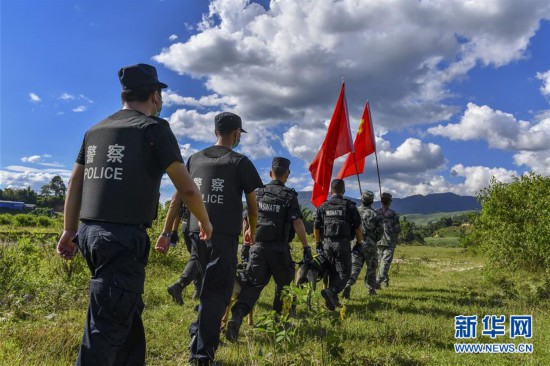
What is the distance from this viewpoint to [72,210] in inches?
121

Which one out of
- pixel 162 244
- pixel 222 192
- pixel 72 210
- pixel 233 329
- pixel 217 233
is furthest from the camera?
pixel 233 329

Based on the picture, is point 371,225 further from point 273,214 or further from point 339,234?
point 273,214

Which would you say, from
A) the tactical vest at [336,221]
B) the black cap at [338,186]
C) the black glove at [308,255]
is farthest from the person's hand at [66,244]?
the black cap at [338,186]

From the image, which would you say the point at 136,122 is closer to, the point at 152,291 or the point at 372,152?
the point at 152,291

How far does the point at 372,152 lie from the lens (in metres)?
11.4

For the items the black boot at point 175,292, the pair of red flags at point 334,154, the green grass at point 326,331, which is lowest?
the green grass at point 326,331

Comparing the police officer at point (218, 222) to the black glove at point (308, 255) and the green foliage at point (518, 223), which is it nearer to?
the black glove at point (308, 255)

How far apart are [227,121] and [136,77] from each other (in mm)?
1553

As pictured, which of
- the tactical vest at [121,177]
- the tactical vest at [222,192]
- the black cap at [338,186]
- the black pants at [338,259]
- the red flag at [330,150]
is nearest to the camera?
the tactical vest at [121,177]

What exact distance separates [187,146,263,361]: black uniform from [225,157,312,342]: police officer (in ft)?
4.52

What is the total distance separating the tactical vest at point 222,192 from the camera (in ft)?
13.6

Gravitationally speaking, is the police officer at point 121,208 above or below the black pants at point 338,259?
above

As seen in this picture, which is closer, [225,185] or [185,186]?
[185,186]

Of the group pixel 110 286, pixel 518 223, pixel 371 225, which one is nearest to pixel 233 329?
pixel 110 286
